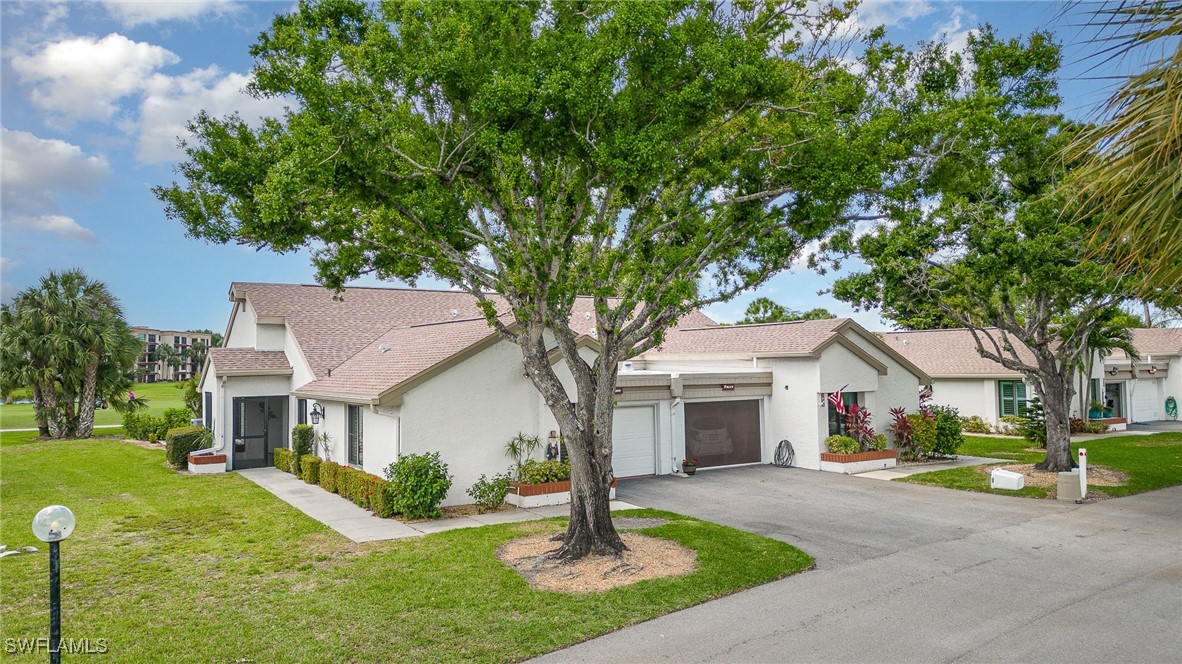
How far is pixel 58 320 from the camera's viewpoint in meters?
28.8

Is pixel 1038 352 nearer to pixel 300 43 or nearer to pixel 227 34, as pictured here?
pixel 300 43

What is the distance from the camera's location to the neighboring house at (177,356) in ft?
329

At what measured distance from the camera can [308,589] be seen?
9.48m

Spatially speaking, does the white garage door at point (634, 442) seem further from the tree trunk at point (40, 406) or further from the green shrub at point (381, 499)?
the tree trunk at point (40, 406)

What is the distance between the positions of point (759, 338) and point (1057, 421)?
8976 mm

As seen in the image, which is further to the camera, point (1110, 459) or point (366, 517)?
point (1110, 459)

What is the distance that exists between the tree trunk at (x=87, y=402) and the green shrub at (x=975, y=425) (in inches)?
1511

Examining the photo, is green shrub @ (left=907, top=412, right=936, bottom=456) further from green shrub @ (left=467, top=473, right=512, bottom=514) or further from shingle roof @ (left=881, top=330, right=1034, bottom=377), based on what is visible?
green shrub @ (left=467, top=473, right=512, bottom=514)

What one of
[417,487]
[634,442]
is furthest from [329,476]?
[634,442]

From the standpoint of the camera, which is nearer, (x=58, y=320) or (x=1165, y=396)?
(x=58, y=320)

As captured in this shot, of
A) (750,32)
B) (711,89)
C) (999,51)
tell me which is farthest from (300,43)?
(999,51)

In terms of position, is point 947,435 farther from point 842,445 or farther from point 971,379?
point 971,379

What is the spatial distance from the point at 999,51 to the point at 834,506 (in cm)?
992

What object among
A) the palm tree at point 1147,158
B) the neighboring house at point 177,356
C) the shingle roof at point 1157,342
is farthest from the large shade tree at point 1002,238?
the neighboring house at point 177,356
